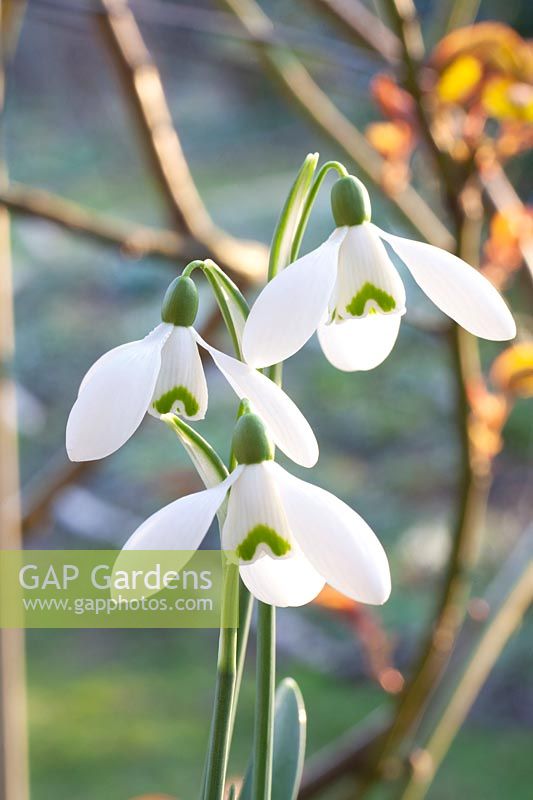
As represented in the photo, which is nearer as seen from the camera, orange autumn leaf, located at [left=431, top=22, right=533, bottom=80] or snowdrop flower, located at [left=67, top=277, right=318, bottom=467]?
snowdrop flower, located at [left=67, top=277, right=318, bottom=467]

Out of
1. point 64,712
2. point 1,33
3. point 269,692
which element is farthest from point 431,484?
point 269,692

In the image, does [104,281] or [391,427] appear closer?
[391,427]

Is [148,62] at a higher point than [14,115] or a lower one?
lower

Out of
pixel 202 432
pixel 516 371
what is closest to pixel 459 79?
pixel 516 371

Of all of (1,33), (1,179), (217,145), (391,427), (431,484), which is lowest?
(1,179)

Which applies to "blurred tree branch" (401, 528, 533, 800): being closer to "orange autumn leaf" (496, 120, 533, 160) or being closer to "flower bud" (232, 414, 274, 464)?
"orange autumn leaf" (496, 120, 533, 160)

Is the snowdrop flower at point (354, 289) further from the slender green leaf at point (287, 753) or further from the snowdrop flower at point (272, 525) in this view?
the slender green leaf at point (287, 753)

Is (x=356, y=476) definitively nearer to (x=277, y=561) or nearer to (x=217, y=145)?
(x=217, y=145)

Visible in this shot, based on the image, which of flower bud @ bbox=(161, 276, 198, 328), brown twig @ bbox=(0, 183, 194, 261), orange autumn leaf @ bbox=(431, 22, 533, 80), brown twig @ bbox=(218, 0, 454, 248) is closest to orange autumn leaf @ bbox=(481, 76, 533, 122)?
orange autumn leaf @ bbox=(431, 22, 533, 80)
